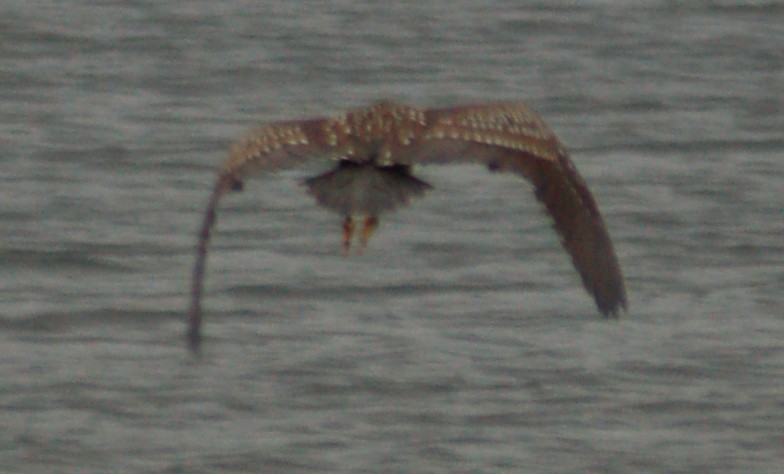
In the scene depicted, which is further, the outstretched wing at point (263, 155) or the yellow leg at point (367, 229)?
the yellow leg at point (367, 229)

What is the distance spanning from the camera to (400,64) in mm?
17094

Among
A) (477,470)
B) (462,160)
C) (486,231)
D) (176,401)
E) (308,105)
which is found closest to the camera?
(462,160)

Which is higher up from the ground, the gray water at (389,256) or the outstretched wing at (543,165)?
the outstretched wing at (543,165)

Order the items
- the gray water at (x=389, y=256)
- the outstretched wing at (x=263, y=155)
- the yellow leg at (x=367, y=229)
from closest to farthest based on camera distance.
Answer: the outstretched wing at (x=263, y=155) < the yellow leg at (x=367, y=229) < the gray water at (x=389, y=256)

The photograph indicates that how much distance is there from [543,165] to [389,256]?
610cm

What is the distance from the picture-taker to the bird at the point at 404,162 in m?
7.70

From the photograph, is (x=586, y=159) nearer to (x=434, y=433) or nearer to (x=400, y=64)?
(x=400, y=64)

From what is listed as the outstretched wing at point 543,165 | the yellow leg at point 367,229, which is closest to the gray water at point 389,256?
the outstretched wing at point 543,165

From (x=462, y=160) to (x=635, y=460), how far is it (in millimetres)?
3938

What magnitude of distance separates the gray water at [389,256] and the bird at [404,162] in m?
3.20

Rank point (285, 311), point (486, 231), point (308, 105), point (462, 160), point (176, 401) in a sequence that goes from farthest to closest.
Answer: point (308, 105) < point (486, 231) < point (285, 311) < point (176, 401) < point (462, 160)

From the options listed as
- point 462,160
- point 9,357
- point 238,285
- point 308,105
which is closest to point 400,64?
point 308,105

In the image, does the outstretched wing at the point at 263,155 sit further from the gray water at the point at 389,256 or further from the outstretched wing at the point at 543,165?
the gray water at the point at 389,256

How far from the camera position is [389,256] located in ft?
46.8
